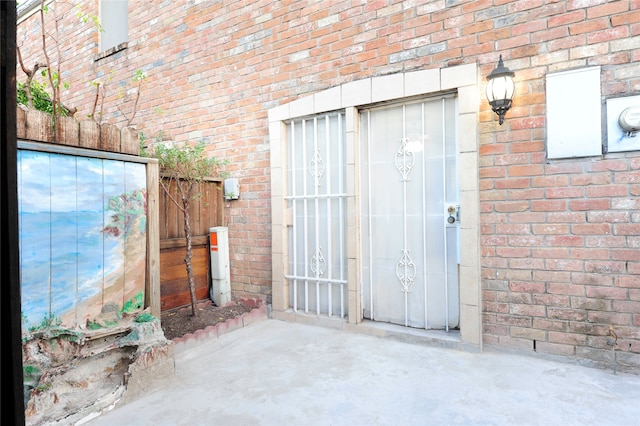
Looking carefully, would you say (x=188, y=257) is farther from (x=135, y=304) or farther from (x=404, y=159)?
(x=404, y=159)

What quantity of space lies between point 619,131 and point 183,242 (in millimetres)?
3971

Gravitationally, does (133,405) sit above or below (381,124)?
below

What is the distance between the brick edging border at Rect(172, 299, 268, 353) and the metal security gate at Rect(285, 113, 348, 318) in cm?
39

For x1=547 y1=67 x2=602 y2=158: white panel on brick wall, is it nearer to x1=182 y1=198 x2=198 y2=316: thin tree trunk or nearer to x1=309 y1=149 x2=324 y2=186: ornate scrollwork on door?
x1=309 y1=149 x2=324 y2=186: ornate scrollwork on door

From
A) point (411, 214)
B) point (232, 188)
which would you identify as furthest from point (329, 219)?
point (232, 188)

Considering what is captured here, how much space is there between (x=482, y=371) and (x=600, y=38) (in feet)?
8.40

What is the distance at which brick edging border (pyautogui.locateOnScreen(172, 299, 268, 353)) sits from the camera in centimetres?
302

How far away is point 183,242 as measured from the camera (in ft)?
12.6

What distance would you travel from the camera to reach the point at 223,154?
14.6 feet

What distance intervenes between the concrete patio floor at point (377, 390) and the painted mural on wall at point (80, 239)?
2.30 ft

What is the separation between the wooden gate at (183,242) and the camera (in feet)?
12.1

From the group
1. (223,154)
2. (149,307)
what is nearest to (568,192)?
(149,307)

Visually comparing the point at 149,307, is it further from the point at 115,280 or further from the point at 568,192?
the point at 568,192

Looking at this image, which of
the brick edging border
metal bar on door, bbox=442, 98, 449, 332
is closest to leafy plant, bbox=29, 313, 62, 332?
the brick edging border
